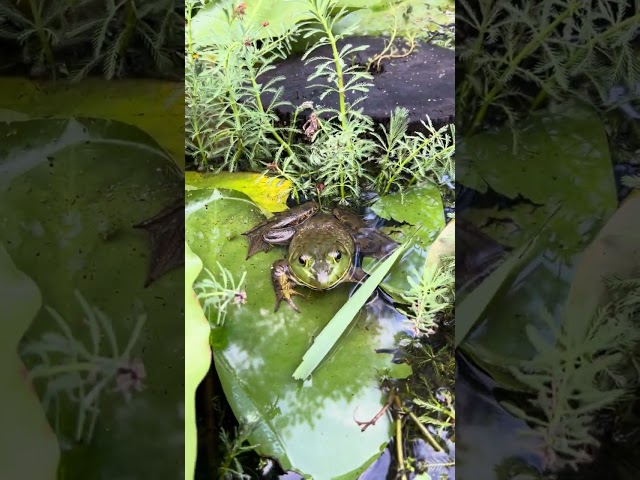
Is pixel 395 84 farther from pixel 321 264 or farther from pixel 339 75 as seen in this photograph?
pixel 321 264

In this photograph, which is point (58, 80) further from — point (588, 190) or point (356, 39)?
point (588, 190)

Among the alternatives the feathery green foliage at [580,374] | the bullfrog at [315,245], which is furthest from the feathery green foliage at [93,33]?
the feathery green foliage at [580,374]

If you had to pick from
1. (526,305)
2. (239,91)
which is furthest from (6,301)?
(526,305)

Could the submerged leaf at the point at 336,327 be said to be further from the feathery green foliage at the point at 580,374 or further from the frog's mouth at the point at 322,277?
the feathery green foliage at the point at 580,374

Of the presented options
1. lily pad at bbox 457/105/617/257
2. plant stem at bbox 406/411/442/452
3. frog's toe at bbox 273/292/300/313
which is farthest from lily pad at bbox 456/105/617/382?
frog's toe at bbox 273/292/300/313

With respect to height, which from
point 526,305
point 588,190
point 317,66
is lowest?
point 526,305

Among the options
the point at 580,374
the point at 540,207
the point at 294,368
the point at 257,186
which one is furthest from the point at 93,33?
the point at 580,374
